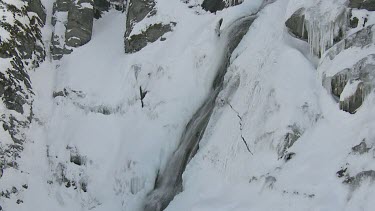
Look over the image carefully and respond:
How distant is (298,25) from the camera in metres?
13.6

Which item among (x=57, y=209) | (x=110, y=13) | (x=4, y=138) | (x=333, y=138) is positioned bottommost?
(x=57, y=209)

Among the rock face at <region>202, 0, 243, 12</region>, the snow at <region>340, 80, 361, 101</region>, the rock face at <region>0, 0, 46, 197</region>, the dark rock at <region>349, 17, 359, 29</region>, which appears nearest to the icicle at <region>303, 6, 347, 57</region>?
the dark rock at <region>349, 17, 359, 29</region>

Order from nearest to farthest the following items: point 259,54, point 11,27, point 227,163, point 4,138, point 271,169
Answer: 1. point 271,169
2. point 227,163
3. point 259,54
4. point 4,138
5. point 11,27

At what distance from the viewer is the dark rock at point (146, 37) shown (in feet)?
61.2

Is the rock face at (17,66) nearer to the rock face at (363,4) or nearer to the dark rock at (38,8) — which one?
the dark rock at (38,8)

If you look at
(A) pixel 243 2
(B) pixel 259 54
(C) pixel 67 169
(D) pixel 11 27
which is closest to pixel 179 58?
(A) pixel 243 2

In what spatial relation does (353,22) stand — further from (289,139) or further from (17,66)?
(17,66)

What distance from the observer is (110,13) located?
23.2 meters

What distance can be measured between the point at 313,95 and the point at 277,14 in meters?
3.81

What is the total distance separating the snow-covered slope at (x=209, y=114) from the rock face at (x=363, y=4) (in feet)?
0.14

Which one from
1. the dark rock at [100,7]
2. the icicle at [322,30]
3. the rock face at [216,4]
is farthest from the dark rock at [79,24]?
the icicle at [322,30]

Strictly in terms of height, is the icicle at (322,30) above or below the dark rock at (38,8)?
above

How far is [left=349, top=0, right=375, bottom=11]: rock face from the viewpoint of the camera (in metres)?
12.2

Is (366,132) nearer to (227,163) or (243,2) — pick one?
(227,163)
